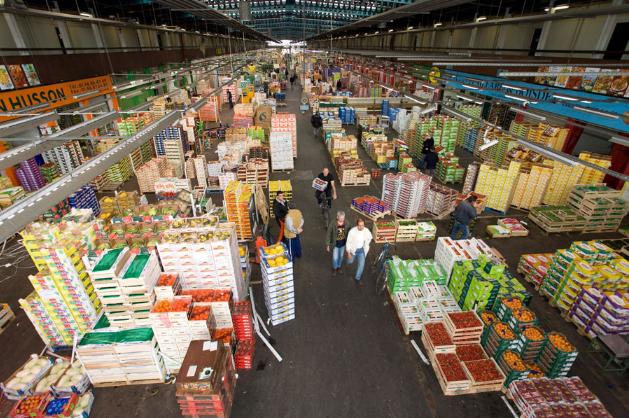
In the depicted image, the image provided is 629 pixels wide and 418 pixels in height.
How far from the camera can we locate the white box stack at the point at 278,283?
6.05 meters

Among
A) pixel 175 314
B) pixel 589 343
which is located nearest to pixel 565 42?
pixel 589 343

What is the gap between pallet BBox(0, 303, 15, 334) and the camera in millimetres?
6645

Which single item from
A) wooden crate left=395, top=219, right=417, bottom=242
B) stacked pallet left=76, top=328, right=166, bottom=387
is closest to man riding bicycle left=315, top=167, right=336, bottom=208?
wooden crate left=395, top=219, right=417, bottom=242

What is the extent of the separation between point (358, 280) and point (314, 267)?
4.46ft

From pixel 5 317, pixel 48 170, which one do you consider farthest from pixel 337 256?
pixel 48 170

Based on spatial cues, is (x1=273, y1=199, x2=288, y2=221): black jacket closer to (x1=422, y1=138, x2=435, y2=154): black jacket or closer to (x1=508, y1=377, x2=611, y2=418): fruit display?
(x1=508, y1=377, x2=611, y2=418): fruit display

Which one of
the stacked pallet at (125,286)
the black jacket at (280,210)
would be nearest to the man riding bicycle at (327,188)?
the black jacket at (280,210)

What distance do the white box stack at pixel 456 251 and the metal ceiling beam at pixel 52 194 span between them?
24.5ft

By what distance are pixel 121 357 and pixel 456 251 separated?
743 cm

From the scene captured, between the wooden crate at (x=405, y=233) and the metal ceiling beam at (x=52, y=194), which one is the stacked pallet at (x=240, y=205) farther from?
the wooden crate at (x=405, y=233)

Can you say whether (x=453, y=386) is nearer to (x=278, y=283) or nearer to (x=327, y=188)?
(x=278, y=283)

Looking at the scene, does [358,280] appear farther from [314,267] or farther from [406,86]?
[406,86]

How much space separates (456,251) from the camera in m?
7.36

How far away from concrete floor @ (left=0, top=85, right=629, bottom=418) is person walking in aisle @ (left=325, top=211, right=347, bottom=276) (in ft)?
1.69
